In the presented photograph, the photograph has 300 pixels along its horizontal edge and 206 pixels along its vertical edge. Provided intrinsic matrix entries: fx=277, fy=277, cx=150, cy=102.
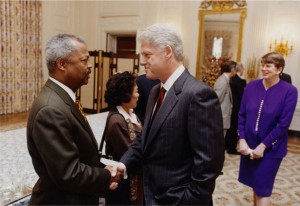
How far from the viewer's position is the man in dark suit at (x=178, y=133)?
4.20ft

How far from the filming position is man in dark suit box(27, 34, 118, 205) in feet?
3.93

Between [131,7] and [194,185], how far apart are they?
7.75 meters

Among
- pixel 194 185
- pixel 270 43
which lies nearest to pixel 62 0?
pixel 270 43

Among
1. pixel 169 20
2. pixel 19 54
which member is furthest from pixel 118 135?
pixel 19 54

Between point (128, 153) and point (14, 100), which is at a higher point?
point (128, 153)

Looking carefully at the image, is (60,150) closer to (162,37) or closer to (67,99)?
(67,99)

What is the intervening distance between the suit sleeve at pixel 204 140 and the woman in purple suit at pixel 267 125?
1.15 m

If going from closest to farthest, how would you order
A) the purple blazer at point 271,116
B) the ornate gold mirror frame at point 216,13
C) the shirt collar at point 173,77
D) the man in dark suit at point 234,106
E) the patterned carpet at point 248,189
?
the shirt collar at point 173,77 < the purple blazer at point 271,116 < the patterned carpet at point 248,189 < the man in dark suit at point 234,106 < the ornate gold mirror frame at point 216,13

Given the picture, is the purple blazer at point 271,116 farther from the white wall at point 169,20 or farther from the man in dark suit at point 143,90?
the white wall at point 169,20

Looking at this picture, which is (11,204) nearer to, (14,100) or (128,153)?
(128,153)

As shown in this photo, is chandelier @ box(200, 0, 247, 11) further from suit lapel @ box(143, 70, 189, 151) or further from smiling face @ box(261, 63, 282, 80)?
suit lapel @ box(143, 70, 189, 151)

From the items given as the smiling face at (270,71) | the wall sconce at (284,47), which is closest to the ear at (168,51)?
the smiling face at (270,71)

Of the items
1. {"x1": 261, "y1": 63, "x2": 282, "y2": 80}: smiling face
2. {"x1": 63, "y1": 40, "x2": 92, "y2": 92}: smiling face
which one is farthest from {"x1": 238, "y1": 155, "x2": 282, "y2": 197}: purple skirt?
{"x1": 63, "y1": 40, "x2": 92, "y2": 92}: smiling face

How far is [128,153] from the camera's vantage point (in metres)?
1.71
